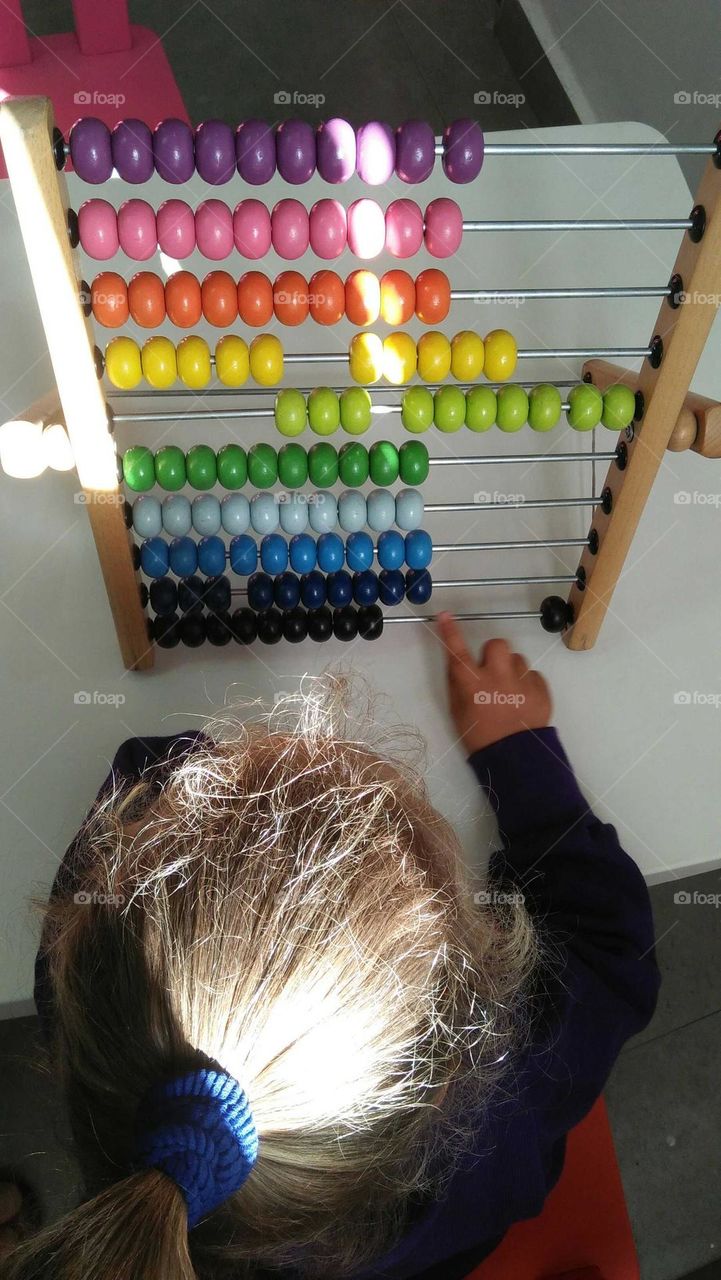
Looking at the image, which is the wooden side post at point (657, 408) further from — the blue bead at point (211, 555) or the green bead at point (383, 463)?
the blue bead at point (211, 555)

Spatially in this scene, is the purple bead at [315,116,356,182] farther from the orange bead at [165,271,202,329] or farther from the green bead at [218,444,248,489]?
the green bead at [218,444,248,489]

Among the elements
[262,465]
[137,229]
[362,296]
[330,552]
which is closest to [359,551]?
[330,552]

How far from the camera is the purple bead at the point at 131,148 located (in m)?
0.69

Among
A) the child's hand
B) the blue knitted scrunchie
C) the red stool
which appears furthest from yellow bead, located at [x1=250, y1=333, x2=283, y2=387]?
the red stool

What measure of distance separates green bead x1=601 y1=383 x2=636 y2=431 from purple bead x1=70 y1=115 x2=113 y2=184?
18.1 inches

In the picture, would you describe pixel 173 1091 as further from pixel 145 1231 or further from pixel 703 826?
pixel 703 826

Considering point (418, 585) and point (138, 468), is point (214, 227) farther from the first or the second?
point (418, 585)

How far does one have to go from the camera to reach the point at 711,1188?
1.29 meters

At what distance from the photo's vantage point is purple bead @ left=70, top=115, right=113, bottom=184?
0.68 metres

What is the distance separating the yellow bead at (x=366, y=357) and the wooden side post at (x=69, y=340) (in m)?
0.22

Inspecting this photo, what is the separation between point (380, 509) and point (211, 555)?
0.17 metres

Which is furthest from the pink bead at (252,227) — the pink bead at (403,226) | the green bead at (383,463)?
the green bead at (383,463)

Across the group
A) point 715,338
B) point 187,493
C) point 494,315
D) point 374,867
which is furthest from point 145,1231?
point 715,338

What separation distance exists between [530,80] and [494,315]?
5.12ft
